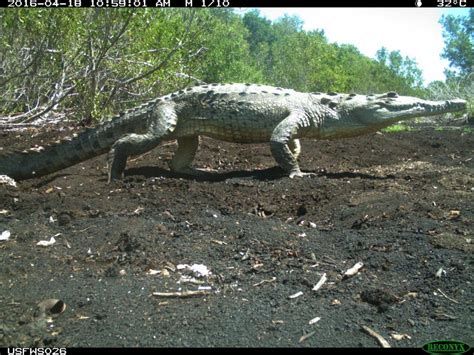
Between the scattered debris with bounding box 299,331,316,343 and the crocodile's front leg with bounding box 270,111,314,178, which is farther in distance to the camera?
the crocodile's front leg with bounding box 270,111,314,178

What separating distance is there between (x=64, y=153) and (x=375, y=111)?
14.1 ft

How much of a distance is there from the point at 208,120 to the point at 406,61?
3296 centimetres

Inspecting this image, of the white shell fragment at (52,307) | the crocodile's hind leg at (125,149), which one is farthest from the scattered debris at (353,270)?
the crocodile's hind leg at (125,149)

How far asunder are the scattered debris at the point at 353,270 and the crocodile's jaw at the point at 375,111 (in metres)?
3.94

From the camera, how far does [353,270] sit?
3668 mm

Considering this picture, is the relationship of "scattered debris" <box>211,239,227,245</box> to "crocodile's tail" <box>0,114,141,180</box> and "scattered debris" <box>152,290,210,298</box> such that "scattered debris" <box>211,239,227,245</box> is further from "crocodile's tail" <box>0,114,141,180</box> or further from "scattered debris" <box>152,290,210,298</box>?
"crocodile's tail" <box>0,114,141,180</box>

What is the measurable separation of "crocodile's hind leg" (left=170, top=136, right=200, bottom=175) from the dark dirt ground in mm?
775

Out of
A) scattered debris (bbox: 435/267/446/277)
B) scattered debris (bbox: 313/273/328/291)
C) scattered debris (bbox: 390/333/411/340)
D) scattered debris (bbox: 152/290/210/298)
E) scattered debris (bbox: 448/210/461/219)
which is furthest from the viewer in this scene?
scattered debris (bbox: 448/210/461/219)

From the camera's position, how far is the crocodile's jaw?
24.3 feet

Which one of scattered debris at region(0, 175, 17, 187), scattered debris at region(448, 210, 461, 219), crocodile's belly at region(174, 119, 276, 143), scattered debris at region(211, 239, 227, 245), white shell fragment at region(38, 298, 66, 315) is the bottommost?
scattered debris at region(0, 175, 17, 187)

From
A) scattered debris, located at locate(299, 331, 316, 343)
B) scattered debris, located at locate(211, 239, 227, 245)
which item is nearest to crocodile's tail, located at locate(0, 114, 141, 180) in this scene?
scattered debris, located at locate(211, 239, 227, 245)

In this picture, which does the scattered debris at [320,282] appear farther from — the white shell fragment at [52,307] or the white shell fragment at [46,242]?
the white shell fragment at [46,242]

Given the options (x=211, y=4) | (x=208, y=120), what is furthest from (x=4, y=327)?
(x=211, y=4)

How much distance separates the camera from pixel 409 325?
2930 mm
